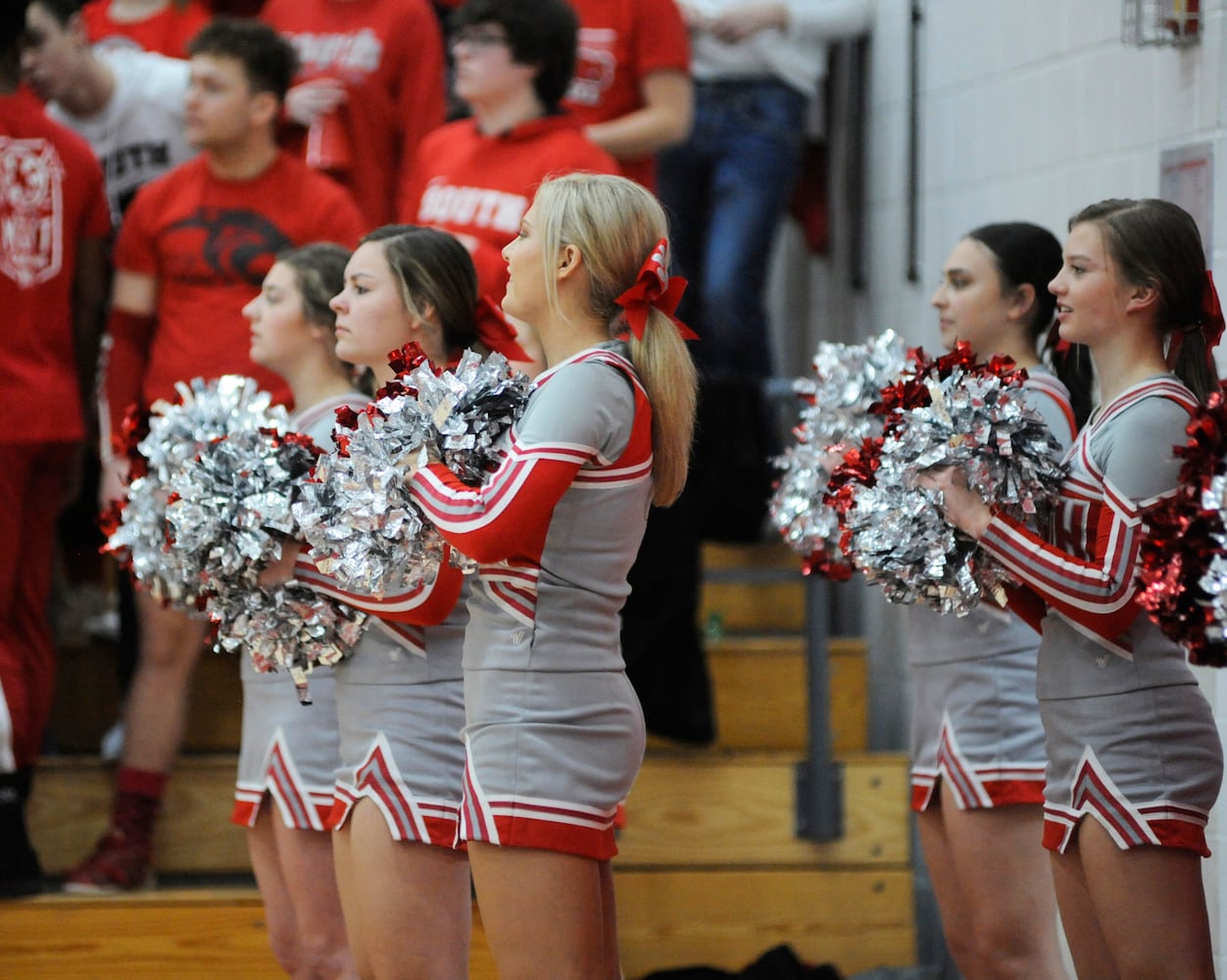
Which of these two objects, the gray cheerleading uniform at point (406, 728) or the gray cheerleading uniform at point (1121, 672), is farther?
the gray cheerleading uniform at point (406, 728)

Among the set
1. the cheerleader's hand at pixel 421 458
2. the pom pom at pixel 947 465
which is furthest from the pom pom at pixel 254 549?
the pom pom at pixel 947 465

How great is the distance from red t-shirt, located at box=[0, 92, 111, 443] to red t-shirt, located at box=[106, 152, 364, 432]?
0.12 meters

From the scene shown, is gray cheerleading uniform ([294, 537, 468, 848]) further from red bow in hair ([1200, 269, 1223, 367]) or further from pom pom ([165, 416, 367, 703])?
red bow in hair ([1200, 269, 1223, 367])

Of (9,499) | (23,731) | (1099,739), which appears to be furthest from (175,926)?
(1099,739)

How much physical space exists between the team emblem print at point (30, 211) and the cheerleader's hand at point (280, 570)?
142 centimetres

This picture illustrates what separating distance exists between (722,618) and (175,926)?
6.32 feet

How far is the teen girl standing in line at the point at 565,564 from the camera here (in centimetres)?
230

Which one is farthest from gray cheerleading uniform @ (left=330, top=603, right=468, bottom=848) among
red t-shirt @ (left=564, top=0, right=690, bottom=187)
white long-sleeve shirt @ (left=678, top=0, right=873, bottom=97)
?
white long-sleeve shirt @ (left=678, top=0, right=873, bottom=97)

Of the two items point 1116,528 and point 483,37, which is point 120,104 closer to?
point 483,37

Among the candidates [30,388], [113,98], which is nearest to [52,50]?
[113,98]

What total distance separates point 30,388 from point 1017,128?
2444 mm

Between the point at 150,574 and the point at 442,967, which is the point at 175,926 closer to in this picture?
the point at 150,574

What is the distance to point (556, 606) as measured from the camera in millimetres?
2350

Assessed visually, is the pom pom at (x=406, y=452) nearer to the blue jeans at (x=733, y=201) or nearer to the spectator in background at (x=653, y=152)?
the spectator in background at (x=653, y=152)
